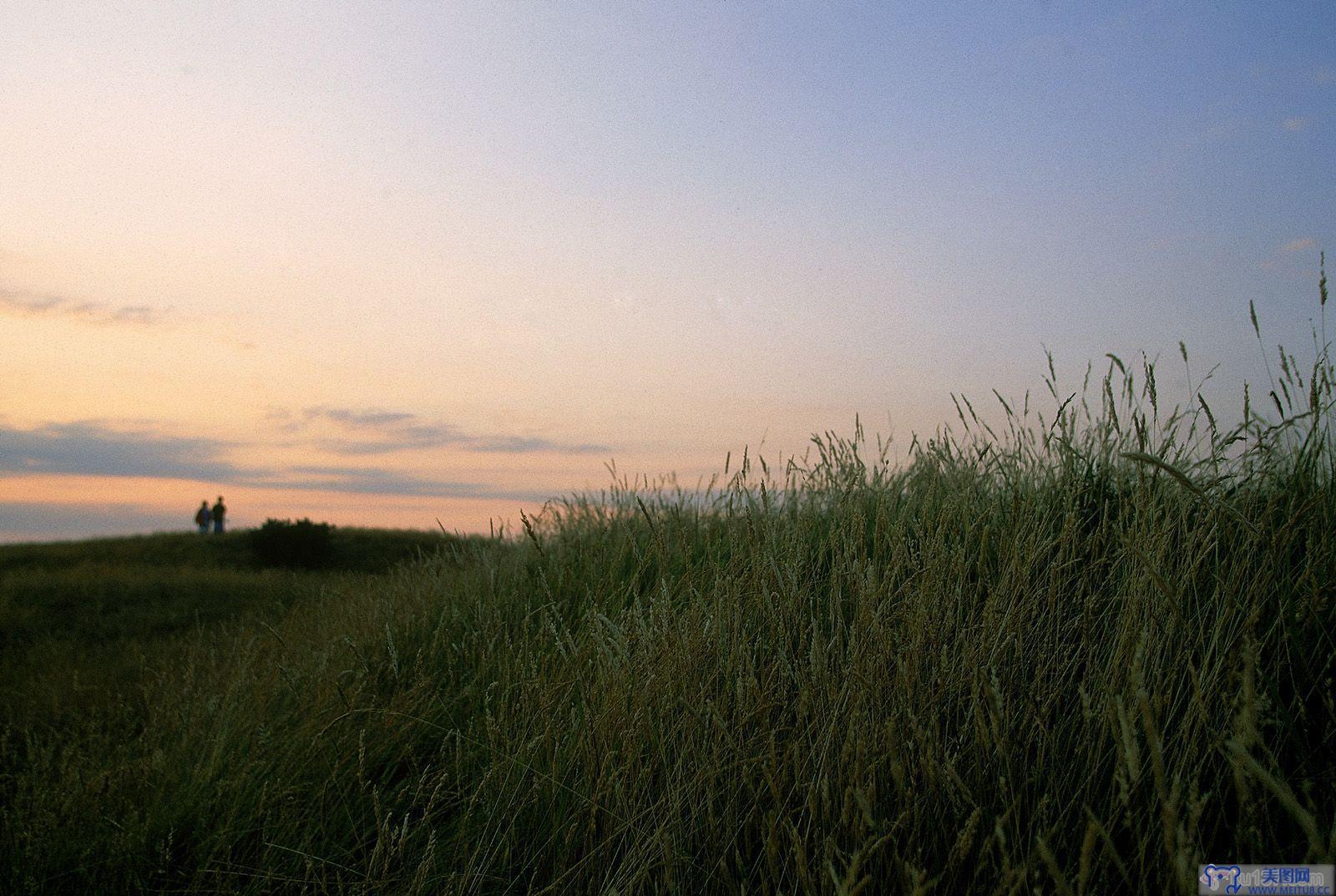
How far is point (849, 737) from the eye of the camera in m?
2.13

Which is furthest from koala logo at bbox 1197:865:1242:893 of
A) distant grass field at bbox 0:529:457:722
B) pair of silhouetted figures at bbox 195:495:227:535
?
pair of silhouetted figures at bbox 195:495:227:535

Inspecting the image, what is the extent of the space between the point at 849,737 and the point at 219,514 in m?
24.9

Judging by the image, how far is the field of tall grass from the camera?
2.06 m

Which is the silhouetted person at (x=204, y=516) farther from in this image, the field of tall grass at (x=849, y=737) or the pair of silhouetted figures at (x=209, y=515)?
the field of tall grass at (x=849, y=737)

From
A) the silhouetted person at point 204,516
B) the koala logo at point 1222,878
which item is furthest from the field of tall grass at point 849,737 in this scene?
the silhouetted person at point 204,516

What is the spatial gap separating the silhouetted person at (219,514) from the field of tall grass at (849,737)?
21.0m

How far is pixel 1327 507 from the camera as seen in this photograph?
3471 millimetres

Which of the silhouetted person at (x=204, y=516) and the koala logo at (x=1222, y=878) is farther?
the silhouetted person at (x=204, y=516)

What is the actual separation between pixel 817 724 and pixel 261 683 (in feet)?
10.7

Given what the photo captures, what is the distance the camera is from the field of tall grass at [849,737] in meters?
2.06

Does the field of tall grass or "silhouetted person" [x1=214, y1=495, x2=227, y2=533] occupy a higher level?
"silhouetted person" [x1=214, y1=495, x2=227, y2=533]

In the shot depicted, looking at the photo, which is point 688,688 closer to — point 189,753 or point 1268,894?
point 1268,894

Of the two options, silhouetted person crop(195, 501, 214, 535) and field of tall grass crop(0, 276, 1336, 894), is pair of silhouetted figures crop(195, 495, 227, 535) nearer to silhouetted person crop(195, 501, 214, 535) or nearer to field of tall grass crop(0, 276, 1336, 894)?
silhouetted person crop(195, 501, 214, 535)

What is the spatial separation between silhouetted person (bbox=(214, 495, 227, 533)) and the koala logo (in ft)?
83.9
